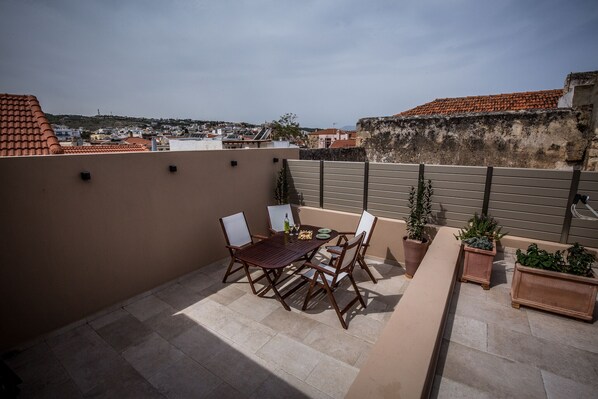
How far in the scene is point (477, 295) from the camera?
3.32m

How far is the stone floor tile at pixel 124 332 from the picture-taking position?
3091 mm

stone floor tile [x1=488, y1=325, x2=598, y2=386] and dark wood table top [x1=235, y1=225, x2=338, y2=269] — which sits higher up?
dark wood table top [x1=235, y1=225, x2=338, y2=269]

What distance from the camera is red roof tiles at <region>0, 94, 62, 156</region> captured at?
4664 millimetres

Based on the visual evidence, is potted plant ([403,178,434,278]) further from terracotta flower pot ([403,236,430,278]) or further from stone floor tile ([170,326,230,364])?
stone floor tile ([170,326,230,364])

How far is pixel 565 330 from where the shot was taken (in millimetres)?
2660

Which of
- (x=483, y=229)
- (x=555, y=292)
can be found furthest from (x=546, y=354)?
(x=483, y=229)

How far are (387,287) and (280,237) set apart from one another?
1956 mm

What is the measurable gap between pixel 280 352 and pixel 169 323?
1.58 meters

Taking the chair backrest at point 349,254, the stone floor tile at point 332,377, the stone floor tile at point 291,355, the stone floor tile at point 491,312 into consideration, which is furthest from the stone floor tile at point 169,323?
the stone floor tile at point 491,312

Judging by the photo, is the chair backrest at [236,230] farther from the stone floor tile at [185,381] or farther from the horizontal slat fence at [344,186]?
the stone floor tile at [185,381]

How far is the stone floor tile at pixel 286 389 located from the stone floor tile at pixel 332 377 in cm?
6

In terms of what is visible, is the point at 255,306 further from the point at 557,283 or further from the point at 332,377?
the point at 557,283

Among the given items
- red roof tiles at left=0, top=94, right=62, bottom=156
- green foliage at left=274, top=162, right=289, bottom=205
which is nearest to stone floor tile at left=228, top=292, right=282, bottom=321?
green foliage at left=274, top=162, right=289, bottom=205

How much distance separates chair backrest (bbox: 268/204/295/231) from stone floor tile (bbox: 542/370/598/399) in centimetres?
422
